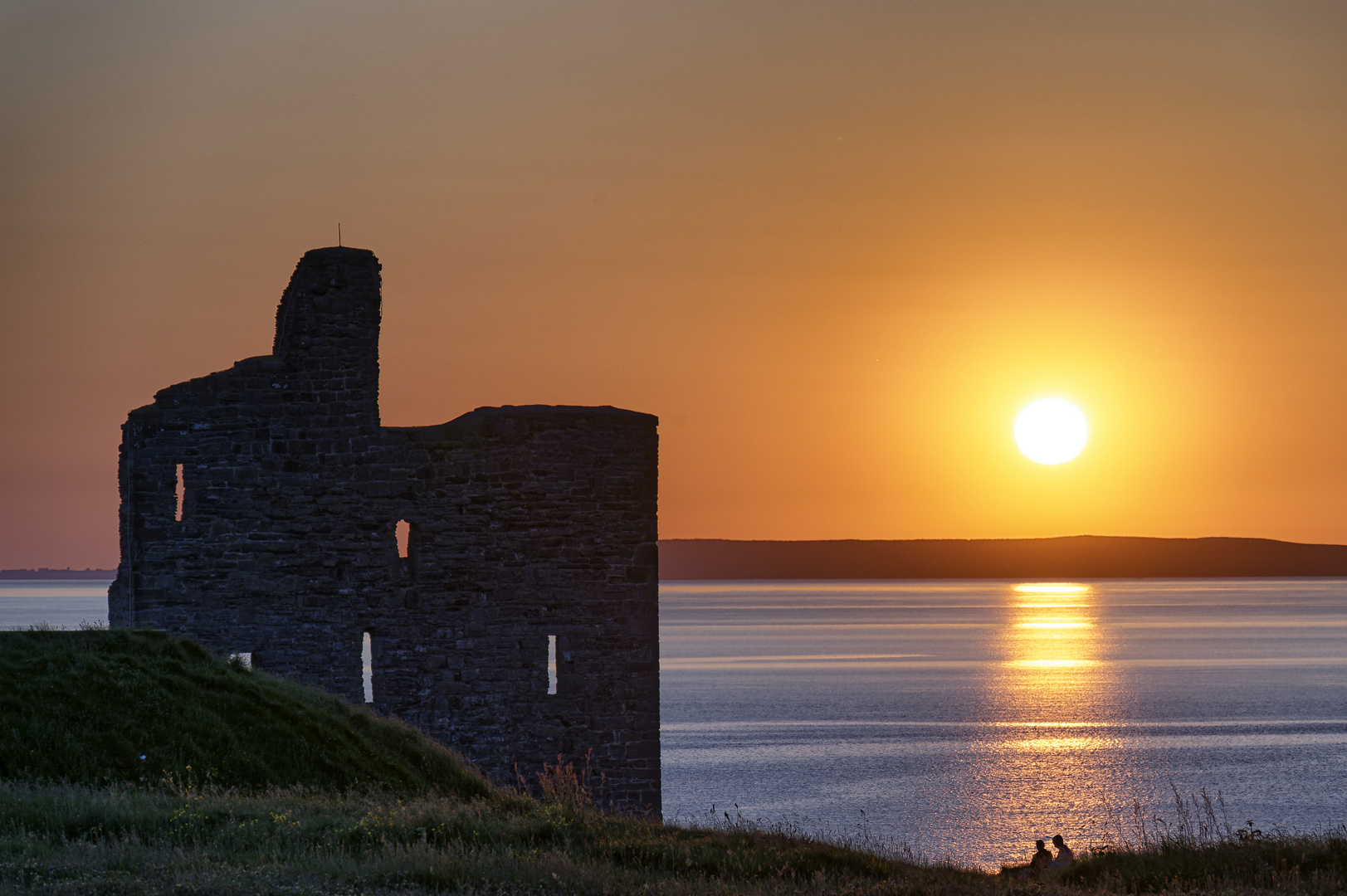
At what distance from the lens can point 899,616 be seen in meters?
171

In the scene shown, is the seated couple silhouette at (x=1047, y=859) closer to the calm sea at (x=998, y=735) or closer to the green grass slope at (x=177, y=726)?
the green grass slope at (x=177, y=726)

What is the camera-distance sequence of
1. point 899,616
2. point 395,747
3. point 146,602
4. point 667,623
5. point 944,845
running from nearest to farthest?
point 395,747
point 146,602
point 944,845
point 667,623
point 899,616

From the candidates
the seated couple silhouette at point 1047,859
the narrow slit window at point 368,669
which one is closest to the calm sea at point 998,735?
the narrow slit window at point 368,669

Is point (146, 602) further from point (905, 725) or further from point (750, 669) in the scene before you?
point (750, 669)

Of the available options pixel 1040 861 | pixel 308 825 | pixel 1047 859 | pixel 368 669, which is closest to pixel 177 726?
pixel 308 825

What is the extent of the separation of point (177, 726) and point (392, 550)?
198 inches

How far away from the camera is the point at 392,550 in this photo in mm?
20609

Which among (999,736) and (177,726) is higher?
(177,726)

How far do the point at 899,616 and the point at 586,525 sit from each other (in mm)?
154442

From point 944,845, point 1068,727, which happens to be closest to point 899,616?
point 1068,727

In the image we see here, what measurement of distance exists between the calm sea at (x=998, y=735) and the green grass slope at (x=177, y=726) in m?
11.9

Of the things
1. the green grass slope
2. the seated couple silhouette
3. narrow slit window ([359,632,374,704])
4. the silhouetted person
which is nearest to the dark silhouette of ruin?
narrow slit window ([359,632,374,704])

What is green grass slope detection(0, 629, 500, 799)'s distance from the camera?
15.3 m

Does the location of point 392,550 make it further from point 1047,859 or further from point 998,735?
point 998,735
